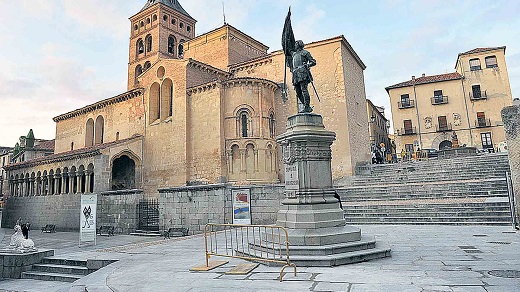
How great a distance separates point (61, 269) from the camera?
911cm

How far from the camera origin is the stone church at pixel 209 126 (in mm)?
24672

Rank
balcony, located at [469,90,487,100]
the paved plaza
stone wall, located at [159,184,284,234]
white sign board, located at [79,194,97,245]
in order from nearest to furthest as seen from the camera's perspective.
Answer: the paved plaza
stone wall, located at [159,184,284,234]
white sign board, located at [79,194,97,245]
balcony, located at [469,90,487,100]

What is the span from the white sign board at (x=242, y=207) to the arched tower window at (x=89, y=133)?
27.8 m

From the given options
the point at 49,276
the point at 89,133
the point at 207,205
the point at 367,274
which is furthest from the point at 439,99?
the point at 49,276

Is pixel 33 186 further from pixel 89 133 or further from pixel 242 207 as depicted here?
pixel 242 207

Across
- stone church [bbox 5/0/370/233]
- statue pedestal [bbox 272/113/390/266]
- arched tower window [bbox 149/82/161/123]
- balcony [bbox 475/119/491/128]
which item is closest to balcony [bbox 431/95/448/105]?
balcony [bbox 475/119/491/128]

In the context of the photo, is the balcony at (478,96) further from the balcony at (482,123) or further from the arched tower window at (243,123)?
the arched tower window at (243,123)

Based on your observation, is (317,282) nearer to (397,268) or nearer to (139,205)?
(397,268)

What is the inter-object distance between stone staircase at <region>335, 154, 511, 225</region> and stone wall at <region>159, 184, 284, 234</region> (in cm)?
345

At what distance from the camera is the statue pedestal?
257 inches

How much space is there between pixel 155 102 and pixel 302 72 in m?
25.1

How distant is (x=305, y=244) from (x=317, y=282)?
1.74m

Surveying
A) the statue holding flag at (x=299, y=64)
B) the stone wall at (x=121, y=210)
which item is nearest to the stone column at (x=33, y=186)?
the stone wall at (x=121, y=210)

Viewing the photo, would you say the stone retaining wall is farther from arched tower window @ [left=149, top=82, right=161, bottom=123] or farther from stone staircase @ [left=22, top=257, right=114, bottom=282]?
arched tower window @ [left=149, top=82, right=161, bottom=123]
